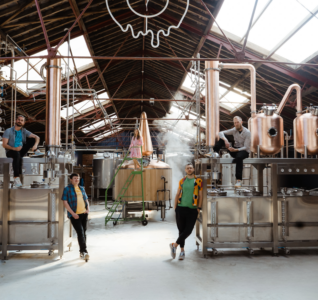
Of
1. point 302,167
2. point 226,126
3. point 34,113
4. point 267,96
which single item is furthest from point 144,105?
point 302,167

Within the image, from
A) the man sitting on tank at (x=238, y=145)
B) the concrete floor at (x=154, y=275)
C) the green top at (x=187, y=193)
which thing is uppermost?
the man sitting on tank at (x=238, y=145)

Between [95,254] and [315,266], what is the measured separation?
382 centimetres

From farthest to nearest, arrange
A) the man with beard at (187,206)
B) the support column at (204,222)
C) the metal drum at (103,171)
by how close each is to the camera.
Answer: the metal drum at (103,171), the support column at (204,222), the man with beard at (187,206)

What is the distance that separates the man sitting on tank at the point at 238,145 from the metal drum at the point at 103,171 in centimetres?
1128

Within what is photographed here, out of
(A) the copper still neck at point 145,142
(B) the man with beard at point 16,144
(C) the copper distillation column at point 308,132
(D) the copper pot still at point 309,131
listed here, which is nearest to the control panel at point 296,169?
(C) the copper distillation column at point 308,132

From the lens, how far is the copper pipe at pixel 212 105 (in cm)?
600

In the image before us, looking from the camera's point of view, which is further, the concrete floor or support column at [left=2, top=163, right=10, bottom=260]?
support column at [left=2, top=163, right=10, bottom=260]

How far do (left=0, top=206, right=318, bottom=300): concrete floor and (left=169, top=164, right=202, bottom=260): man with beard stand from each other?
1.21 ft

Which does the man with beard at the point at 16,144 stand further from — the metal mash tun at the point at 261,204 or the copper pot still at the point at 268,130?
the copper pot still at the point at 268,130

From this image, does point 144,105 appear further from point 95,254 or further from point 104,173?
point 95,254

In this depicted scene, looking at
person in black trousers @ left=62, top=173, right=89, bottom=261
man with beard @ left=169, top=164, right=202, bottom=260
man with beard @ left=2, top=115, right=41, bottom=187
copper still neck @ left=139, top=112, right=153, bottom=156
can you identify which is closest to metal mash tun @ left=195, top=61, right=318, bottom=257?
man with beard @ left=169, top=164, right=202, bottom=260

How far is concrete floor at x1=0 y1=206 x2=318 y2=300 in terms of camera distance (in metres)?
3.92

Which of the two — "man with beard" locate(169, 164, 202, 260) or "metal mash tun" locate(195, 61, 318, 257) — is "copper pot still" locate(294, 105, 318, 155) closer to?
"metal mash tun" locate(195, 61, 318, 257)

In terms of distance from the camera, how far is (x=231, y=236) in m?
5.71
